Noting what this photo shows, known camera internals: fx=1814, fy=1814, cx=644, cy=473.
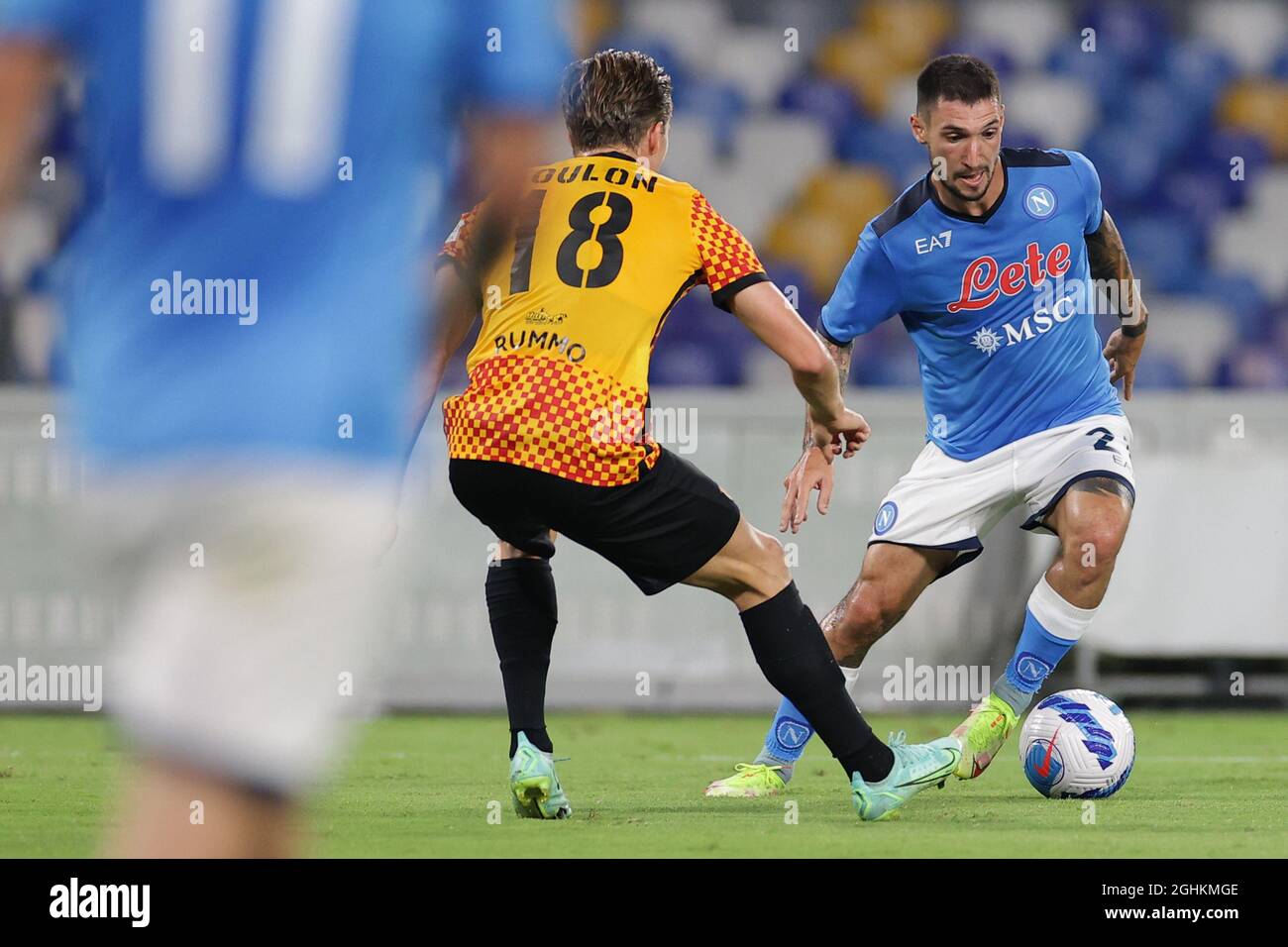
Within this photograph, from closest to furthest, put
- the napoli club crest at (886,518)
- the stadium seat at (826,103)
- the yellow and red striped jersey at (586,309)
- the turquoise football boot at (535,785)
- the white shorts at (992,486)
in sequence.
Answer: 1. the yellow and red striped jersey at (586,309)
2. the turquoise football boot at (535,785)
3. the white shorts at (992,486)
4. the napoli club crest at (886,518)
5. the stadium seat at (826,103)

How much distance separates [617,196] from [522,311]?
369 millimetres

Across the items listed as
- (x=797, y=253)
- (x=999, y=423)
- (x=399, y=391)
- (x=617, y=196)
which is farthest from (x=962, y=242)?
(x=797, y=253)

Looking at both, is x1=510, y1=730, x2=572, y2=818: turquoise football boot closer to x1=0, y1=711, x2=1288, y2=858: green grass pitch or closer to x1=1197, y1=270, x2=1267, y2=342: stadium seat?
x1=0, y1=711, x2=1288, y2=858: green grass pitch

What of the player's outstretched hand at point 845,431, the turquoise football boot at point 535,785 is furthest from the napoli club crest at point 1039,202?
the turquoise football boot at point 535,785

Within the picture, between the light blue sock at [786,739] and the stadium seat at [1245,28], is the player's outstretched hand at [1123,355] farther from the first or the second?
the stadium seat at [1245,28]

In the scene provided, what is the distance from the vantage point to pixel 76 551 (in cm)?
193

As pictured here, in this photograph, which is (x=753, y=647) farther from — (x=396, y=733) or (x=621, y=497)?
(x=396, y=733)

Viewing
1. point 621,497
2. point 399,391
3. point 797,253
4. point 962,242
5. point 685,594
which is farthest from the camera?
point 797,253

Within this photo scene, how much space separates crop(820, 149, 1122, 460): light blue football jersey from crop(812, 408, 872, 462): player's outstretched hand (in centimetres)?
119

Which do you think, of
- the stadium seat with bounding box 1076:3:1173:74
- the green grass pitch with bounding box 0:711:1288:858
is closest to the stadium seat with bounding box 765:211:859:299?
the stadium seat with bounding box 1076:3:1173:74

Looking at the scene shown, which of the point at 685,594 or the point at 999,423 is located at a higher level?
the point at 999,423

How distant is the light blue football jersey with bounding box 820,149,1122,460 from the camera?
18.4 ft

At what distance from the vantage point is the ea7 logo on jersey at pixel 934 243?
5.60 m

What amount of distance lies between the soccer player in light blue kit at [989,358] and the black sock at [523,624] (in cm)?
87
